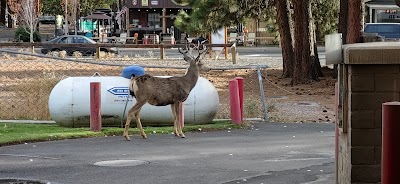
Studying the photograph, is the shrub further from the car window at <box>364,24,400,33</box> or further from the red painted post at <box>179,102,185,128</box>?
the red painted post at <box>179,102,185,128</box>

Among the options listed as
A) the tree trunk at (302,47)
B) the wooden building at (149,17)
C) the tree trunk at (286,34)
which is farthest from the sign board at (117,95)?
the wooden building at (149,17)

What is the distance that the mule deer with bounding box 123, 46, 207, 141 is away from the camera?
1412 centimetres

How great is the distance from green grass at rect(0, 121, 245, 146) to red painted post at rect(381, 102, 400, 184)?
399 inches

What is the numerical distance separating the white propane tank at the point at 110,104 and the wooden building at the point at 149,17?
4488 centimetres

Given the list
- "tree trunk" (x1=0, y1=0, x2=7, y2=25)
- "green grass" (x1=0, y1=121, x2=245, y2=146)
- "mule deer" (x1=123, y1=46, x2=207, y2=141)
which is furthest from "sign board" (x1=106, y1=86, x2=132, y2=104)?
"tree trunk" (x1=0, y1=0, x2=7, y2=25)

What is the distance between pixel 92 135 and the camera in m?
14.5

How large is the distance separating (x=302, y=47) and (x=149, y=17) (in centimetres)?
4170

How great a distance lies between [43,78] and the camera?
64.7ft

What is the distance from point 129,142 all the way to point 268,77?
53.8 feet

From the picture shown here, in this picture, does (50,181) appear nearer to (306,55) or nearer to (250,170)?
(250,170)

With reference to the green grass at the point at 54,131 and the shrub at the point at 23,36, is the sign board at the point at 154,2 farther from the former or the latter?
the green grass at the point at 54,131

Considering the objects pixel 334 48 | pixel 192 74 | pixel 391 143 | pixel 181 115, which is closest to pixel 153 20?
pixel 181 115

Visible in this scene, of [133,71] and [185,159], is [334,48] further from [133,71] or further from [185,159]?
[133,71]

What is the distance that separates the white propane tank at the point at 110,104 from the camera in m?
15.8
